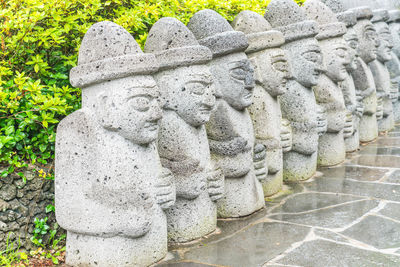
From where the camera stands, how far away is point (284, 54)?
212 inches

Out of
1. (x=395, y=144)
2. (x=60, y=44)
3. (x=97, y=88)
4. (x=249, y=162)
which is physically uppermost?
(x=60, y=44)

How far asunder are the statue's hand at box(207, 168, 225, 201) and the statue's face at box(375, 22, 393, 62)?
5.19 meters

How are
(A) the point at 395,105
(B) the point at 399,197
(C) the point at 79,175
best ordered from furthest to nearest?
(A) the point at 395,105 < (B) the point at 399,197 < (C) the point at 79,175

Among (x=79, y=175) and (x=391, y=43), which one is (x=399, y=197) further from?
(x=391, y=43)

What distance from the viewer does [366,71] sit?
7.70 meters

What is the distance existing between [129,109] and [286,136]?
8.27ft

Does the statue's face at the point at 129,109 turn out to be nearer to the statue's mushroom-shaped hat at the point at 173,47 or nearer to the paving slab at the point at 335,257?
the statue's mushroom-shaped hat at the point at 173,47

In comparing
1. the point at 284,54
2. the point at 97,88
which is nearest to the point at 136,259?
the point at 97,88

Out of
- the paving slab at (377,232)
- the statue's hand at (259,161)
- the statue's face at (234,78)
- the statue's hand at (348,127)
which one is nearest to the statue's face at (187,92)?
the statue's face at (234,78)

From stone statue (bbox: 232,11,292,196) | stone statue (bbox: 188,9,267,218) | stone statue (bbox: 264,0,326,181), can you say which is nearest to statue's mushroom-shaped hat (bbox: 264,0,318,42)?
stone statue (bbox: 264,0,326,181)

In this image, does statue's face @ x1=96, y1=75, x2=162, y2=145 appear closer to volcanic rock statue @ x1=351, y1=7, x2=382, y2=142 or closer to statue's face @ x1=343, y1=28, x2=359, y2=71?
statue's face @ x1=343, y1=28, x2=359, y2=71

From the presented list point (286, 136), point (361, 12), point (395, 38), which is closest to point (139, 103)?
point (286, 136)

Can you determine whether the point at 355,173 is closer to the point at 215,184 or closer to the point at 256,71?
the point at 256,71

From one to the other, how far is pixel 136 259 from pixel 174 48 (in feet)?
5.46
